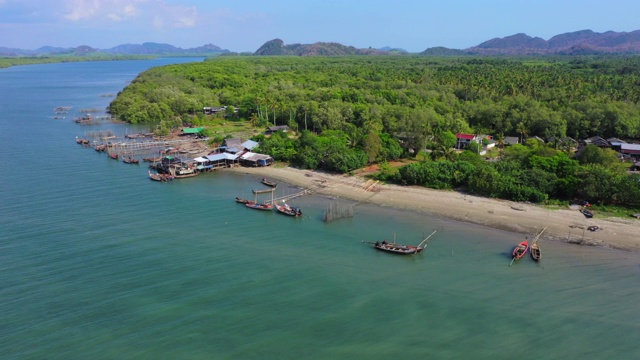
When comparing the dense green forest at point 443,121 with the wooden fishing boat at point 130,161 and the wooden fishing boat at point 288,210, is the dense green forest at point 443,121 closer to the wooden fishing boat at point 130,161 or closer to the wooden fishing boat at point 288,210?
the wooden fishing boat at point 288,210

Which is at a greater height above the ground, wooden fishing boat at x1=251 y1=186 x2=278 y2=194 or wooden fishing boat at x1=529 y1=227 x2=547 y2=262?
wooden fishing boat at x1=251 y1=186 x2=278 y2=194

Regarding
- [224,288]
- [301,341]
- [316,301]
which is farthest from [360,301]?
[224,288]

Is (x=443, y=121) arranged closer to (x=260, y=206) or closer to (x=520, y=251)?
(x=260, y=206)

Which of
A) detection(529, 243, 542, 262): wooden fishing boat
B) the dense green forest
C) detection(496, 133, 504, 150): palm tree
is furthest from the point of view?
detection(496, 133, 504, 150): palm tree

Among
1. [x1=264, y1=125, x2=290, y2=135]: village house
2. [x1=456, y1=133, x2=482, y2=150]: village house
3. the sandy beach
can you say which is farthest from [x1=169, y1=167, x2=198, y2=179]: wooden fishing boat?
[x1=456, y1=133, x2=482, y2=150]: village house

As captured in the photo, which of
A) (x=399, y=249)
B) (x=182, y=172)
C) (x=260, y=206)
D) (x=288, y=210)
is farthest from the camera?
(x=182, y=172)

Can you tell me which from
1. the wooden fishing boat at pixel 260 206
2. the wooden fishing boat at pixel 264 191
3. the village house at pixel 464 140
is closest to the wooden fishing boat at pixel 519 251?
the wooden fishing boat at pixel 260 206

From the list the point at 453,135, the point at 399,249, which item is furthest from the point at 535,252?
the point at 453,135

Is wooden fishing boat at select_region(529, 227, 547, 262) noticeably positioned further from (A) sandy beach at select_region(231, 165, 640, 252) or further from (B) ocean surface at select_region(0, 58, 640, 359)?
(A) sandy beach at select_region(231, 165, 640, 252)
